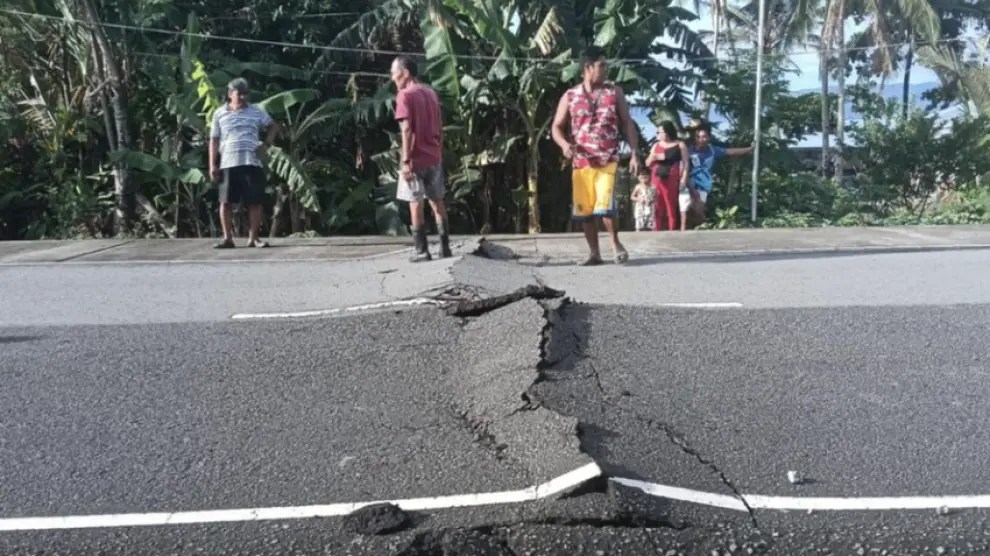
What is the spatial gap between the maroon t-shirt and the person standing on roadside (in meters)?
1.09

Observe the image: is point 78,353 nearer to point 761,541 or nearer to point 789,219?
point 761,541

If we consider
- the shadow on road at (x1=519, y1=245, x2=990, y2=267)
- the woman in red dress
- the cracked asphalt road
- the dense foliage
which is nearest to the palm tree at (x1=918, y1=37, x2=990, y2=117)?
the dense foliage

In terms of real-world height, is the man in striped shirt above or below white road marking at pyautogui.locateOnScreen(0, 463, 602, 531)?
above

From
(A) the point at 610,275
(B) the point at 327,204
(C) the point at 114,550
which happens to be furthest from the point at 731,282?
(B) the point at 327,204

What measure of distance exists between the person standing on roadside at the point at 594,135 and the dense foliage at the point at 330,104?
5.51 m

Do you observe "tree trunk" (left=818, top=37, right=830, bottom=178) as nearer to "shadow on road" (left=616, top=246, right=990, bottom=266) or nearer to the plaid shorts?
"shadow on road" (left=616, top=246, right=990, bottom=266)

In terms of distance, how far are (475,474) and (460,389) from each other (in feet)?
3.40

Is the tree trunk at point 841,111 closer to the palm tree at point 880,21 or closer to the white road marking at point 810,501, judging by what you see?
the palm tree at point 880,21

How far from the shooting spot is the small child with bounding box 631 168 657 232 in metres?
12.2

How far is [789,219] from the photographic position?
587 inches

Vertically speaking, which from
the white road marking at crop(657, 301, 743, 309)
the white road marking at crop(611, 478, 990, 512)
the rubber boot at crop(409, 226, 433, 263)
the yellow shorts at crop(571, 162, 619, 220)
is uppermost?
the yellow shorts at crop(571, 162, 619, 220)

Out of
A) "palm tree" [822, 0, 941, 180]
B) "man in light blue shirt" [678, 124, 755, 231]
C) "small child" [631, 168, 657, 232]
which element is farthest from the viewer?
"palm tree" [822, 0, 941, 180]

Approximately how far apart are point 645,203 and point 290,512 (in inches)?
366

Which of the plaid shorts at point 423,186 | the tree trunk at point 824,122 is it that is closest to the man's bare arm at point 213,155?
the plaid shorts at point 423,186
